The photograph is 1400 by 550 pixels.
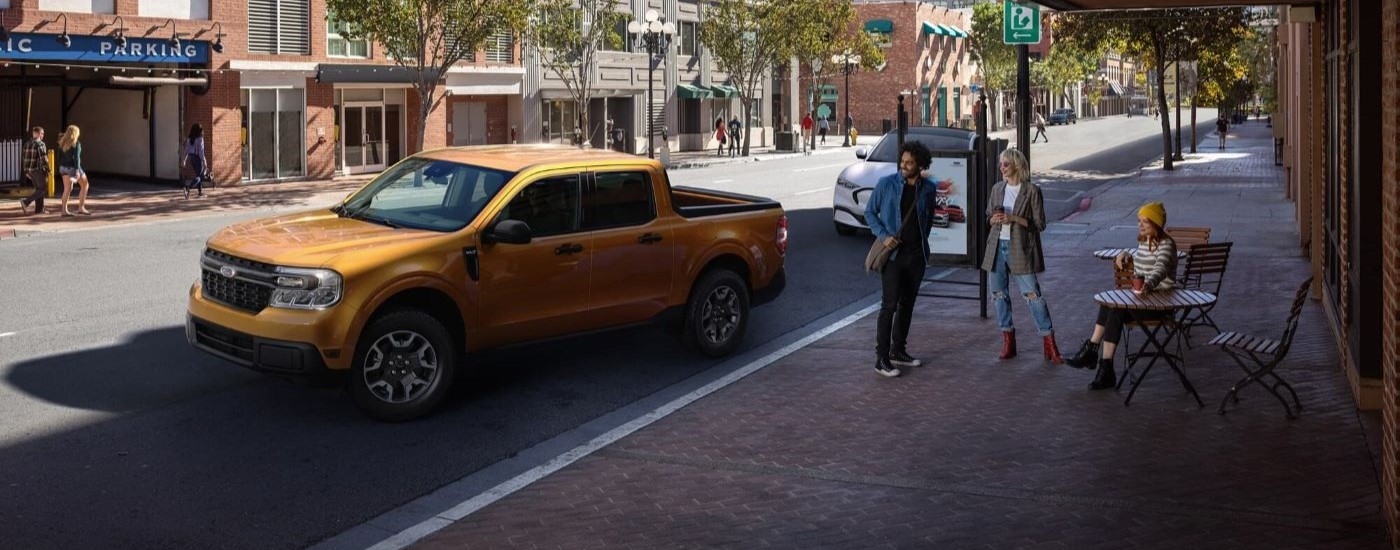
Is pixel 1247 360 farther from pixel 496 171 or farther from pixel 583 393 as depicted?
pixel 496 171

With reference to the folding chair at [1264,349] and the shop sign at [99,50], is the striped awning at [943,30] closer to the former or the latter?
the shop sign at [99,50]

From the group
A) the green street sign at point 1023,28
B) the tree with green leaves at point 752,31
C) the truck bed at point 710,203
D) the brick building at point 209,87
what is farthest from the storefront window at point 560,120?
the truck bed at point 710,203

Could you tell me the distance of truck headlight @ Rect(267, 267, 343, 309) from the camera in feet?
29.3

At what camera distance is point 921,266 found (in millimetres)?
11102

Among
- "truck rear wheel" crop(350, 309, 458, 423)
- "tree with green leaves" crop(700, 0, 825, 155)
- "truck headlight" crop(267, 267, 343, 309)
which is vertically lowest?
"truck rear wheel" crop(350, 309, 458, 423)

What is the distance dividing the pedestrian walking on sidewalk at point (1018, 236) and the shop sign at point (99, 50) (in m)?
23.6

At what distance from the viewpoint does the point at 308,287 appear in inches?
352

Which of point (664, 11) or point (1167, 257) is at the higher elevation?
point (664, 11)

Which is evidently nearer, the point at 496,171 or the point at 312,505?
the point at 312,505

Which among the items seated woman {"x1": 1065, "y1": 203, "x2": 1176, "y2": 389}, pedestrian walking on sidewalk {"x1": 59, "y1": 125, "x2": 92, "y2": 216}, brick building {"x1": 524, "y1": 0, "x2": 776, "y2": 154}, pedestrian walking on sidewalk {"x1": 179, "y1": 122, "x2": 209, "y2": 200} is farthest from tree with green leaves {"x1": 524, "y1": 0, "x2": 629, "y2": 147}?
seated woman {"x1": 1065, "y1": 203, "x2": 1176, "y2": 389}

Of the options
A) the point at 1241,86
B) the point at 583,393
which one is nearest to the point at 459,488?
the point at 583,393

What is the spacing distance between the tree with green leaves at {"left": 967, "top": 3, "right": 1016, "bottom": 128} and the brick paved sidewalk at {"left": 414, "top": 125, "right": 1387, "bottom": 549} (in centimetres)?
8534

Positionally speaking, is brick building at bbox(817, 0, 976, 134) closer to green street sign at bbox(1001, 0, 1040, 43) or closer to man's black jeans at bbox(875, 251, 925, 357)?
green street sign at bbox(1001, 0, 1040, 43)

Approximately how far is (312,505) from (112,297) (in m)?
7.91
